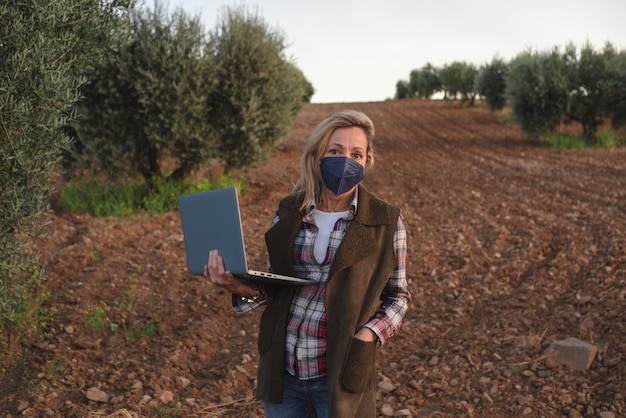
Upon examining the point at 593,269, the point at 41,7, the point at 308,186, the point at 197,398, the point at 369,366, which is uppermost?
the point at 41,7

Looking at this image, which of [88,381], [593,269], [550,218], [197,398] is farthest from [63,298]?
[550,218]

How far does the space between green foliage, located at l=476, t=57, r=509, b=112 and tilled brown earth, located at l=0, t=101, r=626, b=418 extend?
74.3ft

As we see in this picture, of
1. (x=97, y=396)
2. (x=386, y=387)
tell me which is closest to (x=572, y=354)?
(x=386, y=387)

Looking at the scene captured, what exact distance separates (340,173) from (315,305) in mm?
619

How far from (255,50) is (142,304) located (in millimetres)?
7285

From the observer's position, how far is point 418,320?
6781mm

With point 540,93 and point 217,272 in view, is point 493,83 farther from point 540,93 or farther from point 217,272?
point 217,272

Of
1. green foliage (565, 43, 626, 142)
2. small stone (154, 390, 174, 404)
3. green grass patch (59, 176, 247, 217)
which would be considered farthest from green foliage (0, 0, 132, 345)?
green foliage (565, 43, 626, 142)

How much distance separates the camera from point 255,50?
12.7 m

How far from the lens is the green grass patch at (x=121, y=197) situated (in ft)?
38.3

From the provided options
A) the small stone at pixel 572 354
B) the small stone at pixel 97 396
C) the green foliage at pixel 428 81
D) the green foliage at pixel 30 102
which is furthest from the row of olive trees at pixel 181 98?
the green foliage at pixel 428 81

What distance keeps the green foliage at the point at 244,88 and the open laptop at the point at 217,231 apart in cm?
985

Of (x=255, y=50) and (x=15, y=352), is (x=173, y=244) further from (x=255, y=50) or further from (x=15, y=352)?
(x=255, y=50)

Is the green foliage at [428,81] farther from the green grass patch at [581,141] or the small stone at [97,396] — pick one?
the small stone at [97,396]
